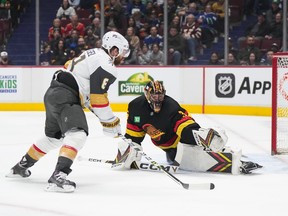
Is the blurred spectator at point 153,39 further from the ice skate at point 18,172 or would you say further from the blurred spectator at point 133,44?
the ice skate at point 18,172

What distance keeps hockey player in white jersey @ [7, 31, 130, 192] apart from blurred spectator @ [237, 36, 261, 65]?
5935mm

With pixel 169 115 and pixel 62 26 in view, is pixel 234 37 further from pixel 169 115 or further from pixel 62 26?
pixel 169 115

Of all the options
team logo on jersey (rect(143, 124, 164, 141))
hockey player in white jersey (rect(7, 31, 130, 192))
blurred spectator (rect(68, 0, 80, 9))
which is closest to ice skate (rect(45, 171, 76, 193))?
hockey player in white jersey (rect(7, 31, 130, 192))

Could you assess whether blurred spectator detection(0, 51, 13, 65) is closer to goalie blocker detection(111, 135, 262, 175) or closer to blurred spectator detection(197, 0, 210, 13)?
blurred spectator detection(197, 0, 210, 13)

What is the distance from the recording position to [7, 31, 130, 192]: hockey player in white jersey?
193 inches

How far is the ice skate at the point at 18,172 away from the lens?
17.7ft

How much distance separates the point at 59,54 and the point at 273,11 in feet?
10.6

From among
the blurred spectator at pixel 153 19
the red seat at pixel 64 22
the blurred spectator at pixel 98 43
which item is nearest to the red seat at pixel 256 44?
the blurred spectator at pixel 153 19

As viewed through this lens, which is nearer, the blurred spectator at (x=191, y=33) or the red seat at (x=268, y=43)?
the red seat at (x=268, y=43)

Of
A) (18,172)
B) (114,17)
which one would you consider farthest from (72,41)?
(18,172)

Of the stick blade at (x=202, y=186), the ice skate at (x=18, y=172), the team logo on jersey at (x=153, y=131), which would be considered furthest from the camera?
the team logo on jersey at (x=153, y=131)

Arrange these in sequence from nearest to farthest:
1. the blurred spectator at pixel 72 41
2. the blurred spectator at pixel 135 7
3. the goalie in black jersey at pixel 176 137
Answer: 1. the goalie in black jersey at pixel 176 137
2. the blurred spectator at pixel 72 41
3. the blurred spectator at pixel 135 7

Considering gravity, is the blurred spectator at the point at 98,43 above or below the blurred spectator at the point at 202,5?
below

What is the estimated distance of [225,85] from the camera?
1090 centimetres
